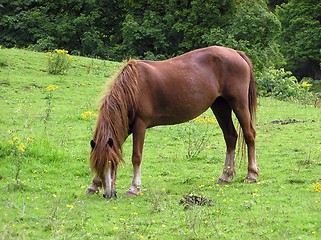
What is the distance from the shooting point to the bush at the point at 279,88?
21344mm

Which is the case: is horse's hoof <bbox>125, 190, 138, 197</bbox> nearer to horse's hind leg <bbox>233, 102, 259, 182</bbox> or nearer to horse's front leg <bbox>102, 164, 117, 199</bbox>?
horse's front leg <bbox>102, 164, 117, 199</bbox>

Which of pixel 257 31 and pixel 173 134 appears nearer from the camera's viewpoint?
pixel 173 134

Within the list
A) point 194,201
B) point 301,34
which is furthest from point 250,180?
point 301,34

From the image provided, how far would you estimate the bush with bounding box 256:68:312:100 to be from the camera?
2134 centimetres

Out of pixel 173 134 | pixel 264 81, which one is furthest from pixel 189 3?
pixel 173 134

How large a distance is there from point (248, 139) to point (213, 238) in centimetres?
334

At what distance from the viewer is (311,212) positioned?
6445mm

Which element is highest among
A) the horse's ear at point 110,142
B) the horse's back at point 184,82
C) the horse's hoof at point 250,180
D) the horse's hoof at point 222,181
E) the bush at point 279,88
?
the horse's back at point 184,82

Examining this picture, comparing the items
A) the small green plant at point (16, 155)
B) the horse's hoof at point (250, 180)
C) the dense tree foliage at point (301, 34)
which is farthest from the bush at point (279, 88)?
the dense tree foliage at point (301, 34)

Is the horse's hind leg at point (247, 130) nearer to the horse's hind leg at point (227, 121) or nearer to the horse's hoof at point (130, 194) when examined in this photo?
the horse's hind leg at point (227, 121)

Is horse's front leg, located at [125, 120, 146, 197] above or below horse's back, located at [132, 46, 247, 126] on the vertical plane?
below

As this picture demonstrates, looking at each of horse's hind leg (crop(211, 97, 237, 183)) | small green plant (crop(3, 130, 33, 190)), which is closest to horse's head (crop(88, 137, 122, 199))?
small green plant (crop(3, 130, 33, 190))

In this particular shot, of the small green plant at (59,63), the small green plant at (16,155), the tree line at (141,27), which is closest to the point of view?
the small green plant at (16,155)

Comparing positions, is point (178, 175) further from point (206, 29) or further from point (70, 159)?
point (206, 29)
